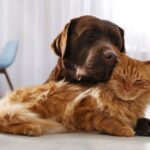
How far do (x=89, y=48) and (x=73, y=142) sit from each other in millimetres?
273

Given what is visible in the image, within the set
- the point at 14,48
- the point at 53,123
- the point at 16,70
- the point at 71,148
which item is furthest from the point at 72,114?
the point at 16,70

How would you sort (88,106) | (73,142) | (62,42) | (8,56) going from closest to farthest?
(73,142), (88,106), (62,42), (8,56)

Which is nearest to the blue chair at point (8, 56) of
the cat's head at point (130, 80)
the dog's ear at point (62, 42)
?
the dog's ear at point (62, 42)

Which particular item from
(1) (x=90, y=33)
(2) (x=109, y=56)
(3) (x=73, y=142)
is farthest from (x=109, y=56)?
(3) (x=73, y=142)

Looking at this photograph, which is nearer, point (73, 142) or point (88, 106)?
point (73, 142)

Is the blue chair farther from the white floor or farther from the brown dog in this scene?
the white floor

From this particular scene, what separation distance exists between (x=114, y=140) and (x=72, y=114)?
13cm

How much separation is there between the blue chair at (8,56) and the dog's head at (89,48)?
236 centimetres

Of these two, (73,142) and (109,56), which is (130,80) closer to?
(109,56)

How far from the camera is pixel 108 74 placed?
33.5 inches

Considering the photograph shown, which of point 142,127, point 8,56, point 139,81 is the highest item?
point 139,81

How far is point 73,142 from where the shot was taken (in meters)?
0.71

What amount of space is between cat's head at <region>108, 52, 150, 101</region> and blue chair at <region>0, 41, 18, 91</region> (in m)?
2.47

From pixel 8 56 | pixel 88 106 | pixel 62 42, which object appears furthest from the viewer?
pixel 8 56
